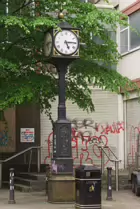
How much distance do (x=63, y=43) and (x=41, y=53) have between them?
2.36m

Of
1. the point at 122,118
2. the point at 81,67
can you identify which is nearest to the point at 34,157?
the point at 122,118

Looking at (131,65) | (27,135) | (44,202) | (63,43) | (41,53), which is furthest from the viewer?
(131,65)

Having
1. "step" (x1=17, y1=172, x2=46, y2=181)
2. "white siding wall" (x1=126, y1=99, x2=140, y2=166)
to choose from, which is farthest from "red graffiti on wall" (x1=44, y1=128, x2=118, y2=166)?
"step" (x1=17, y1=172, x2=46, y2=181)

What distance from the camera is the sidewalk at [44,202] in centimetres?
1218

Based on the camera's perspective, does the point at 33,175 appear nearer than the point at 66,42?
No

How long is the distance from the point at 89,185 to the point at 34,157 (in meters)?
8.59

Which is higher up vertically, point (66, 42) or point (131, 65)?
point (131, 65)

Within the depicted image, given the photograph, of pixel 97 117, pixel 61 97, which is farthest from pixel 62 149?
pixel 97 117

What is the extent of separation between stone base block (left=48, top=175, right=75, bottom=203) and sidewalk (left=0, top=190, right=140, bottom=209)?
241 millimetres

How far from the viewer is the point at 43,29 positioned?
1400 cm

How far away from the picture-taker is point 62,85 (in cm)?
1266

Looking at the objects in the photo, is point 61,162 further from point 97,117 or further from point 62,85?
point 97,117

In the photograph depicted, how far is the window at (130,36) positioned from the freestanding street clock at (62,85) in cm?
771

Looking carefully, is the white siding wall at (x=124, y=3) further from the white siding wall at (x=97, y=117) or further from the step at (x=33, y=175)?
the step at (x=33, y=175)
